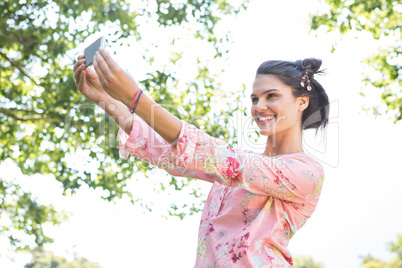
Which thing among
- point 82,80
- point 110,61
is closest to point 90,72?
point 82,80

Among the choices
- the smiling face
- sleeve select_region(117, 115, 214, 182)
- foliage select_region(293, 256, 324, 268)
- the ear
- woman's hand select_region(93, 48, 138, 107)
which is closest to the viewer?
woman's hand select_region(93, 48, 138, 107)

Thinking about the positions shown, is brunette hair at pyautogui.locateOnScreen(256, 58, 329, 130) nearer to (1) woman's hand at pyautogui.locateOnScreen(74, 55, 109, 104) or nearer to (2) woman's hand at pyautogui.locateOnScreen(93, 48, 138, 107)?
(1) woman's hand at pyautogui.locateOnScreen(74, 55, 109, 104)

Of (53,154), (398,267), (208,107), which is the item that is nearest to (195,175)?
(208,107)

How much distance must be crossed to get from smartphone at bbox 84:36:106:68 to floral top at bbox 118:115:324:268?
266 mm

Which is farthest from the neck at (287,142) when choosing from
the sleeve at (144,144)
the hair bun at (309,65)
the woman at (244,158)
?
the sleeve at (144,144)

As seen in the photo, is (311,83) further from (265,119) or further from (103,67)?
(103,67)

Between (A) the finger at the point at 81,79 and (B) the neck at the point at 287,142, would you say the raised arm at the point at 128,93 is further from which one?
(B) the neck at the point at 287,142

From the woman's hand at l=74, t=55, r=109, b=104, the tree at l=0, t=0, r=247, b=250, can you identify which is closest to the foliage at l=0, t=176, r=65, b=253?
the tree at l=0, t=0, r=247, b=250

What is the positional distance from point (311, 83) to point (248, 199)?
0.63m

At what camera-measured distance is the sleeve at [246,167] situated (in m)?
1.38

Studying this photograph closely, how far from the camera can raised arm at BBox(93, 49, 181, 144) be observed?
129cm

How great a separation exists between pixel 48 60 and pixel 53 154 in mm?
1378

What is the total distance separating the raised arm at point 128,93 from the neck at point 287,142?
2.14 feet

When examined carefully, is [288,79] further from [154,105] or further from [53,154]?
[53,154]
